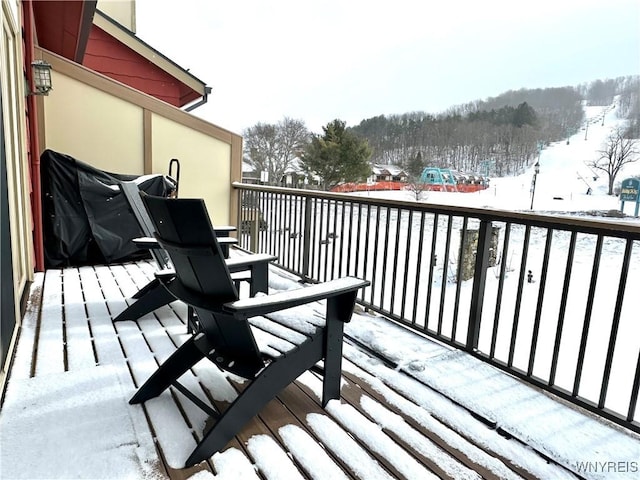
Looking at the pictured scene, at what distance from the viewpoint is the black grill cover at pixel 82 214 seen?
167 inches

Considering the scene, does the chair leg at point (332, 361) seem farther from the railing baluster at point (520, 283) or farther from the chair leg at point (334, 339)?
the railing baluster at point (520, 283)

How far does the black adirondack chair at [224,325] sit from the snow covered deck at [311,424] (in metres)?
0.11

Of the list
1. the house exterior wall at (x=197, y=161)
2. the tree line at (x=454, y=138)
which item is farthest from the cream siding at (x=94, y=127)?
the tree line at (x=454, y=138)

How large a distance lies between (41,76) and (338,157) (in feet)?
83.2

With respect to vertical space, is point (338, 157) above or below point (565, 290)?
above

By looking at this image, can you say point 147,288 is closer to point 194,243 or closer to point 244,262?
point 244,262

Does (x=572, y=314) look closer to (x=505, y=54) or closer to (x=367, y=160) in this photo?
(x=367, y=160)

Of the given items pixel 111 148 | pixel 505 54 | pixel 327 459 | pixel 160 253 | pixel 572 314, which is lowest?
pixel 572 314

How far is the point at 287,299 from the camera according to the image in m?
1.64

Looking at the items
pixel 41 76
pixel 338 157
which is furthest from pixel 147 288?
pixel 338 157

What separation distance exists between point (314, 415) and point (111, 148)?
4.63m

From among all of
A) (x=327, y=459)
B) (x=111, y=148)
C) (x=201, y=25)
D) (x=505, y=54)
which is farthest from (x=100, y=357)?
(x=505, y=54)

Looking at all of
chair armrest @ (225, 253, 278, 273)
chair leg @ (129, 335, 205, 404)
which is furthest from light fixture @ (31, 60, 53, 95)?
chair leg @ (129, 335, 205, 404)

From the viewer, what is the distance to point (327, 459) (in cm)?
157
